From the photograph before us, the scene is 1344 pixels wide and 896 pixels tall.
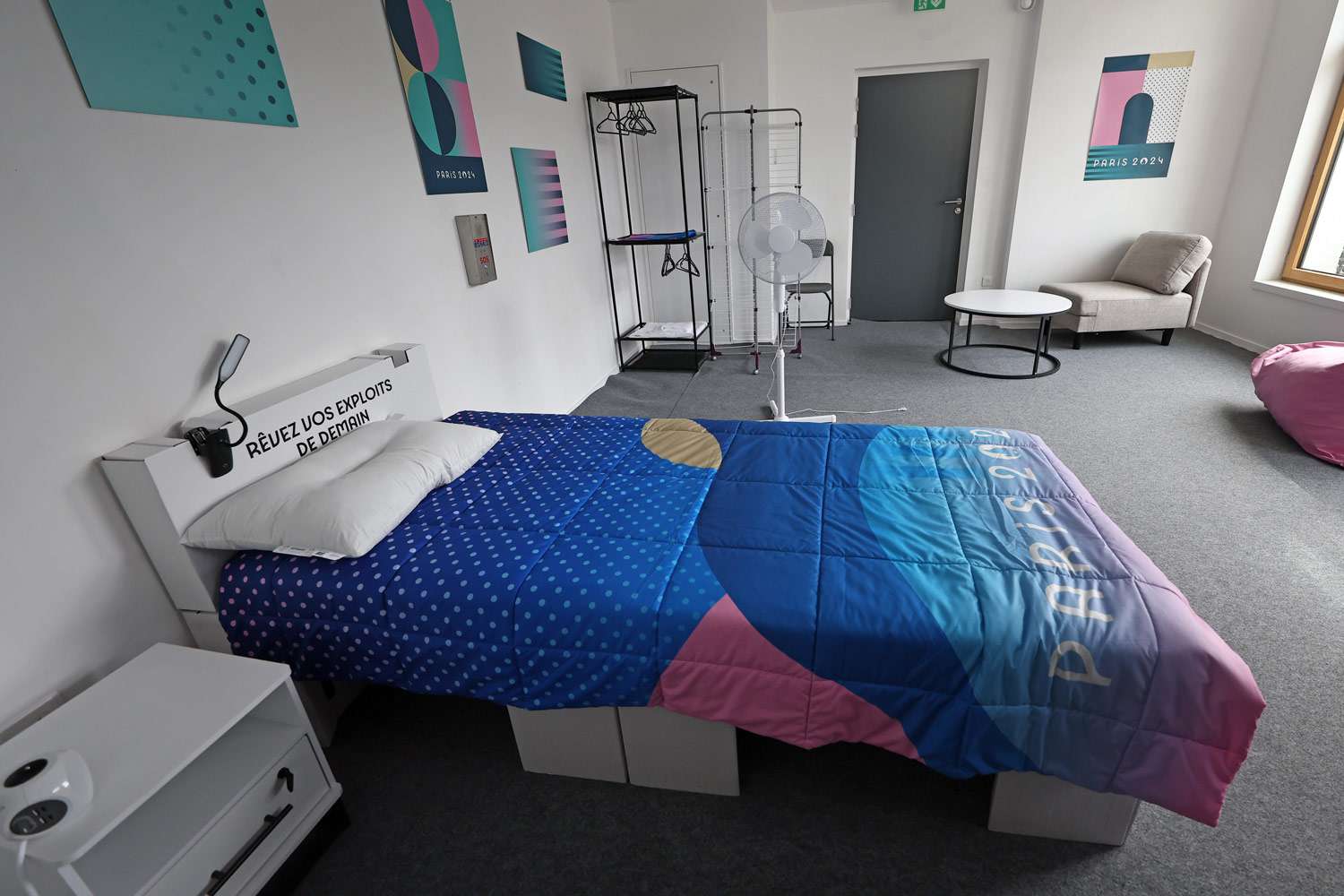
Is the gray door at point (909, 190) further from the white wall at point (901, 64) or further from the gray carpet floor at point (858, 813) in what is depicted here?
the gray carpet floor at point (858, 813)

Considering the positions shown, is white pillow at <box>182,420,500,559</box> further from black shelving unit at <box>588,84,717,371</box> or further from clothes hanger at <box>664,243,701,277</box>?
clothes hanger at <box>664,243,701,277</box>

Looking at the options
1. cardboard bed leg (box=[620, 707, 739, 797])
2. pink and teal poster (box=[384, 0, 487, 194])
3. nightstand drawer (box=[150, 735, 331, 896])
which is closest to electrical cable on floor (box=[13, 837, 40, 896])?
nightstand drawer (box=[150, 735, 331, 896])

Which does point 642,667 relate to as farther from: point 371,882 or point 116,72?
point 116,72

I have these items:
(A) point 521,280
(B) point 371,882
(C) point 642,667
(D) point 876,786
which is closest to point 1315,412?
(D) point 876,786

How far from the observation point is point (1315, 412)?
2775mm

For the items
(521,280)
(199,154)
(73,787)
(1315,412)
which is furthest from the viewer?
(521,280)

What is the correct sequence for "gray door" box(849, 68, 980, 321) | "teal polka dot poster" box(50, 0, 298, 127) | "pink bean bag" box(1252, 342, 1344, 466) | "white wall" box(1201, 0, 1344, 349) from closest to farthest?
"teal polka dot poster" box(50, 0, 298, 127) < "pink bean bag" box(1252, 342, 1344, 466) < "white wall" box(1201, 0, 1344, 349) < "gray door" box(849, 68, 980, 321)

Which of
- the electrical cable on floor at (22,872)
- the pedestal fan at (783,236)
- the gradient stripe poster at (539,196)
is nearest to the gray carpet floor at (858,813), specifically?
the electrical cable on floor at (22,872)

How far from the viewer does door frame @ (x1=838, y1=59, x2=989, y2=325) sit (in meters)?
4.76

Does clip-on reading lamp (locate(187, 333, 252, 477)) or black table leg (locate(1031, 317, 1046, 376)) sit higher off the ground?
clip-on reading lamp (locate(187, 333, 252, 477))

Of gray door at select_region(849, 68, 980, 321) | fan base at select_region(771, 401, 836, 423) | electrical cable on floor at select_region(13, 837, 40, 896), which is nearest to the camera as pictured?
electrical cable on floor at select_region(13, 837, 40, 896)

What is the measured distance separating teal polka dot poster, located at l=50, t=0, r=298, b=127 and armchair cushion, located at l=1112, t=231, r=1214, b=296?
5.13 meters

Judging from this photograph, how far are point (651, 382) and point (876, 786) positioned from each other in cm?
319

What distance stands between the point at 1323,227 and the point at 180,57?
5970 millimetres
